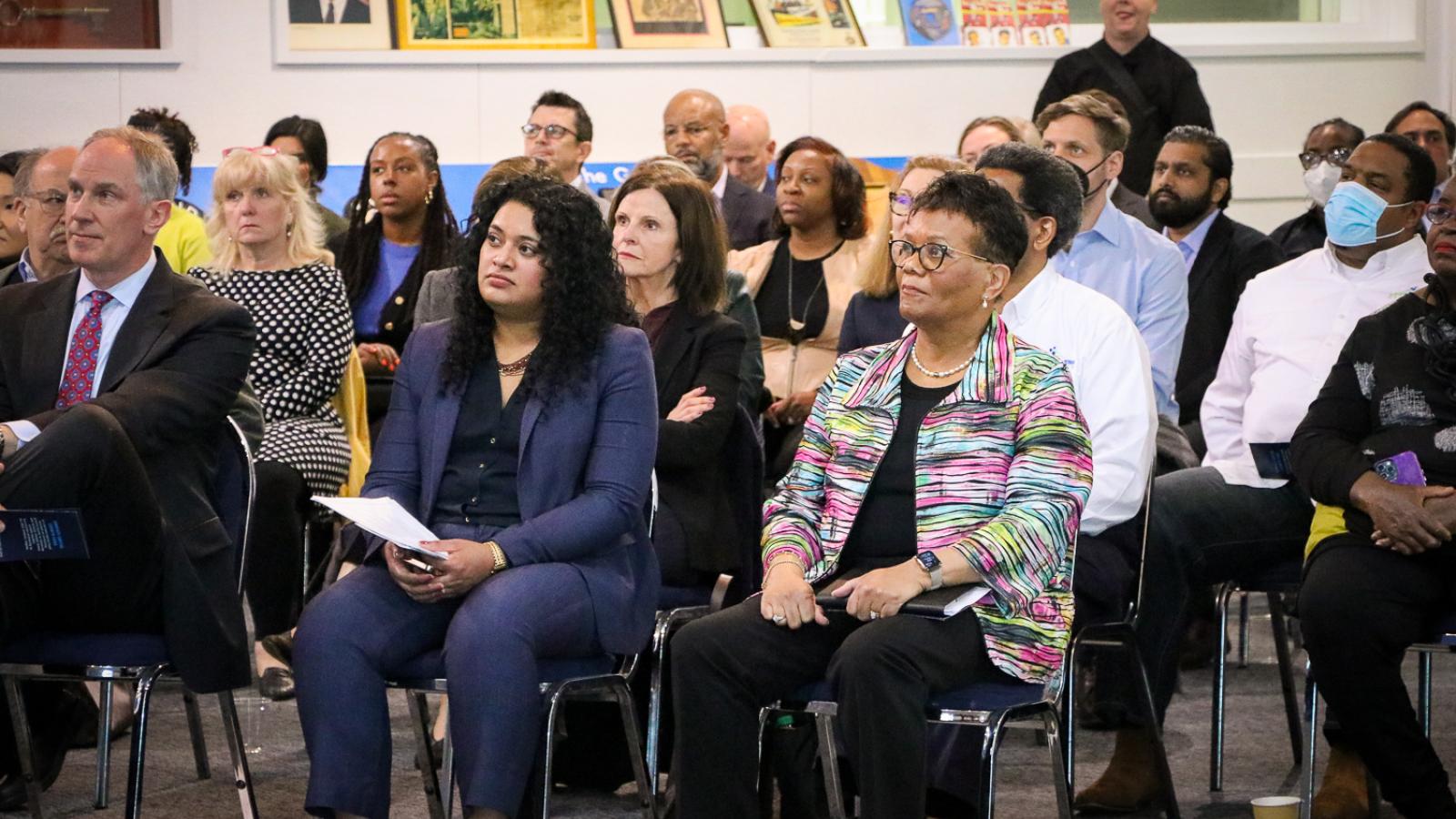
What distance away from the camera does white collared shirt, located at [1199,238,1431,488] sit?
4.18 meters

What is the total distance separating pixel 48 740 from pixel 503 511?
128 centimetres

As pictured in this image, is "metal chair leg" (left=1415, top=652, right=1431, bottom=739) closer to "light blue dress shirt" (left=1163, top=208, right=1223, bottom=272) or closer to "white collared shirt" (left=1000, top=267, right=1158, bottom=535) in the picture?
"white collared shirt" (left=1000, top=267, right=1158, bottom=535)

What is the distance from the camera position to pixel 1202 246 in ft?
18.3

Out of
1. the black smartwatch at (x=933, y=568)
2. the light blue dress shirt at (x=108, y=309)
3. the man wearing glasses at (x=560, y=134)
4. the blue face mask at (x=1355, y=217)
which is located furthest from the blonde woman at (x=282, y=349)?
the blue face mask at (x=1355, y=217)

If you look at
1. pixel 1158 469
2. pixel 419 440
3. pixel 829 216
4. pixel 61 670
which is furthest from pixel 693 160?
pixel 61 670

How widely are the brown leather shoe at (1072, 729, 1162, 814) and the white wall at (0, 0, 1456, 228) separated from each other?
15.8 ft

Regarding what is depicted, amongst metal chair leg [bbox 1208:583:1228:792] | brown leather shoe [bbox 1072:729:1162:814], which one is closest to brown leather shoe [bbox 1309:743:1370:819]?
metal chair leg [bbox 1208:583:1228:792]

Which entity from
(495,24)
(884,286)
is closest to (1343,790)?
(884,286)

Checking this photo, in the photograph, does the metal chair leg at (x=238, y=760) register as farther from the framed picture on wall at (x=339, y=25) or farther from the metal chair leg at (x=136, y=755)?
the framed picture on wall at (x=339, y=25)

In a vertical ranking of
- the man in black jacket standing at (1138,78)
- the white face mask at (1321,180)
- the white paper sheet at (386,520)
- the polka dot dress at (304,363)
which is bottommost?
the white paper sheet at (386,520)

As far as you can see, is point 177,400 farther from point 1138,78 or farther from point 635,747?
point 1138,78

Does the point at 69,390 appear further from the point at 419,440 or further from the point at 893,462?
the point at 893,462

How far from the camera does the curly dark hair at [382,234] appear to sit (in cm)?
567

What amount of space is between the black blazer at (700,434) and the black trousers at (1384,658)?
47.7 inches
